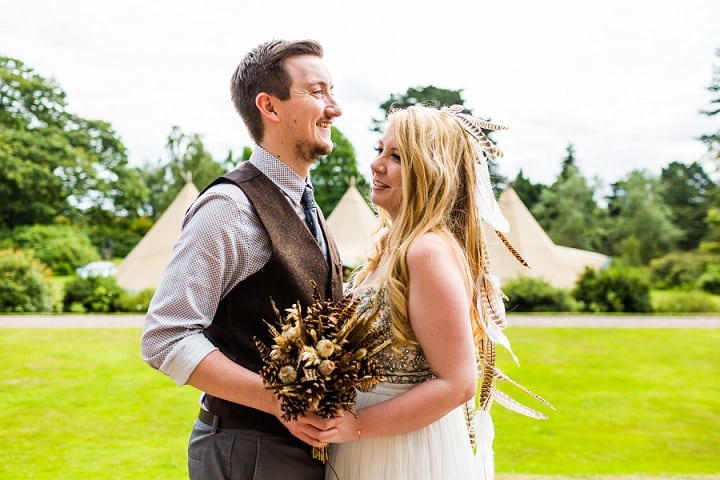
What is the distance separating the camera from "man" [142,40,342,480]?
2021 millimetres

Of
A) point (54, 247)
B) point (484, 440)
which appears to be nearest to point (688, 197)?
point (54, 247)

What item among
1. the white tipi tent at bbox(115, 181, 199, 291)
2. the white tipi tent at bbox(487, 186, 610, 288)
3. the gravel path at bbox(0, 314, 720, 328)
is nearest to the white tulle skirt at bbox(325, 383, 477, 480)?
the gravel path at bbox(0, 314, 720, 328)

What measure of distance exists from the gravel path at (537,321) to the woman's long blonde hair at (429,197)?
12.1 metres

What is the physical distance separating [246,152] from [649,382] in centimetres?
3314

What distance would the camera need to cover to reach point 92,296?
646 inches

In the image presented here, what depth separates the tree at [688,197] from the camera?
37750mm

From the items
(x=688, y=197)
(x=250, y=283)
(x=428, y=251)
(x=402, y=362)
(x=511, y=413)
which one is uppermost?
(x=688, y=197)

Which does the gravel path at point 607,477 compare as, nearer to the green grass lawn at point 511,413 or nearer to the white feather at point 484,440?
the green grass lawn at point 511,413

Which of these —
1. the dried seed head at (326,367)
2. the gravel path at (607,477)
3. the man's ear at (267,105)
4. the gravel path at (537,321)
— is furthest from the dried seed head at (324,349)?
the gravel path at (537,321)

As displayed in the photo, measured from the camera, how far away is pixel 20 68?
31109mm

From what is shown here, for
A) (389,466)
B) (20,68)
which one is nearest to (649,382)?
(389,466)

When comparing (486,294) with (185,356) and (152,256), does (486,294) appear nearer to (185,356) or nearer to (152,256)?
(185,356)

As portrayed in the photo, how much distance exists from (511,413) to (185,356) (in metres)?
7.35

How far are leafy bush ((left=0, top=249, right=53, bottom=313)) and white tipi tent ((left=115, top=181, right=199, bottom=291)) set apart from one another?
5.77 ft
